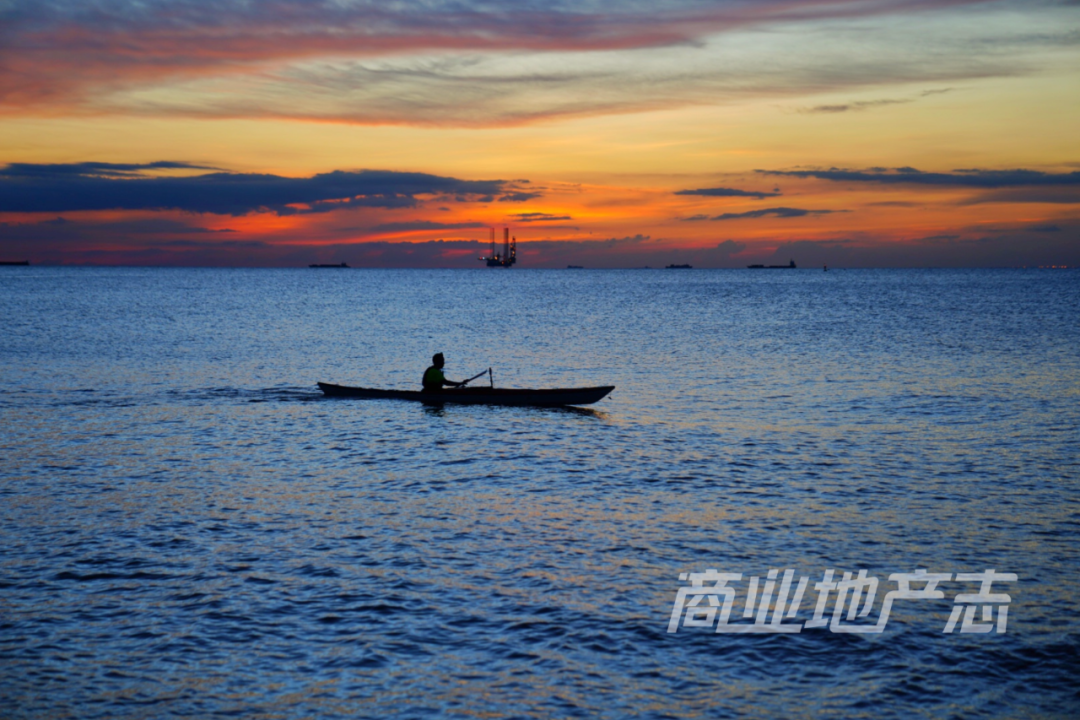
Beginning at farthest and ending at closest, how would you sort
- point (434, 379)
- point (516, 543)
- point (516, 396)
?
point (434, 379)
point (516, 396)
point (516, 543)

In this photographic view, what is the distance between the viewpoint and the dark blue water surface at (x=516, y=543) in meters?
10.7

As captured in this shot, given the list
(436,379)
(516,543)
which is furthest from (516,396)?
(516,543)

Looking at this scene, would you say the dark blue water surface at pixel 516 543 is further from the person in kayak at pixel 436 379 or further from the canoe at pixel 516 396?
the person in kayak at pixel 436 379

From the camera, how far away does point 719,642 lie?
1187 centimetres

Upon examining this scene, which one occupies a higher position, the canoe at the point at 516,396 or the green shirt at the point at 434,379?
the green shirt at the point at 434,379

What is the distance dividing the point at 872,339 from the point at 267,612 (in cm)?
5638

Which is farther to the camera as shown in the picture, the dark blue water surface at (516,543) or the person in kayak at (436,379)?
the person in kayak at (436,379)

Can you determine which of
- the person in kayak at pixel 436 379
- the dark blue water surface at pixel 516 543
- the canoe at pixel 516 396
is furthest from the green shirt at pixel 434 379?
the dark blue water surface at pixel 516 543

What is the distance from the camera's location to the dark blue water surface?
35.0 feet

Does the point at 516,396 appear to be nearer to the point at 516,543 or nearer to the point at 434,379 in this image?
the point at 434,379

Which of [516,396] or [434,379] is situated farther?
[434,379]

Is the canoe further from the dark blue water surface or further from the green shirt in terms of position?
the dark blue water surface

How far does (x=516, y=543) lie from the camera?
16109mm

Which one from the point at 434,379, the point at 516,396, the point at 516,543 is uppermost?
the point at 434,379
